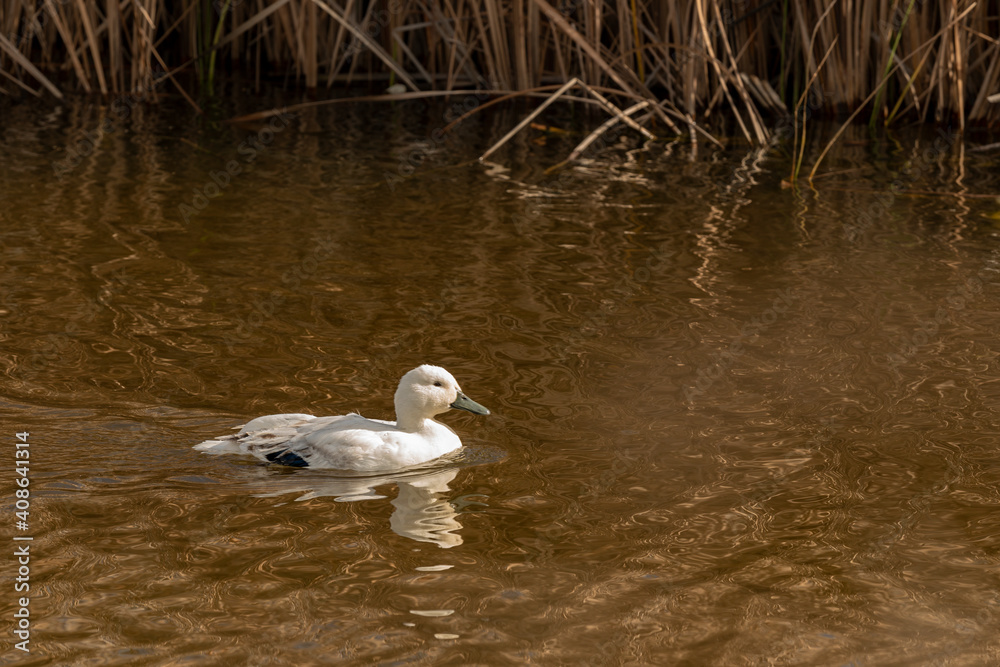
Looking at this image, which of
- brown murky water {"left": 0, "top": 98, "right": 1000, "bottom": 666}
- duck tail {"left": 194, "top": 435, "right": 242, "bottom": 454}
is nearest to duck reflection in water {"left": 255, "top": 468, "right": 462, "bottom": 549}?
brown murky water {"left": 0, "top": 98, "right": 1000, "bottom": 666}

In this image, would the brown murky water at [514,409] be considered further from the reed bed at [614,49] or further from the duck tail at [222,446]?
the reed bed at [614,49]

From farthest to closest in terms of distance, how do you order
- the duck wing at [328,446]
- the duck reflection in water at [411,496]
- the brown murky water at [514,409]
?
the duck wing at [328,446], the duck reflection in water at [411,496], the brown murky water at [514,409]

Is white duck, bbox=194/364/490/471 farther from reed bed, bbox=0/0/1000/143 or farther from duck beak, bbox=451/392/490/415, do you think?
reed bed, bbox=0/0/1000/143

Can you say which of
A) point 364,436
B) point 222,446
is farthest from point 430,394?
point 222,446

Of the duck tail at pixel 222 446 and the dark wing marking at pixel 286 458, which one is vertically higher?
the duck tail at pixel 222 446

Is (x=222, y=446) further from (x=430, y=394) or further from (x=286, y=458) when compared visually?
(x=430, y=394)

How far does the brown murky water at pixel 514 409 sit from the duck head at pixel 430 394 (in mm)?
239

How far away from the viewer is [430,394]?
5234mm

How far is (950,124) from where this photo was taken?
12406 mm

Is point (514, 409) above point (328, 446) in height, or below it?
below

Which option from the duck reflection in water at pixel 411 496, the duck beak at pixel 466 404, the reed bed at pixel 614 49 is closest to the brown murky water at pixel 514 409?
the duck reflection in water at pixel 411 496

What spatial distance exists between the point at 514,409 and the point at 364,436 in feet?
3.04

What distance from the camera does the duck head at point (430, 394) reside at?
5.23 meters

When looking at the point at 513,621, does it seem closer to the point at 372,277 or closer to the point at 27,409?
the point at 27,409
